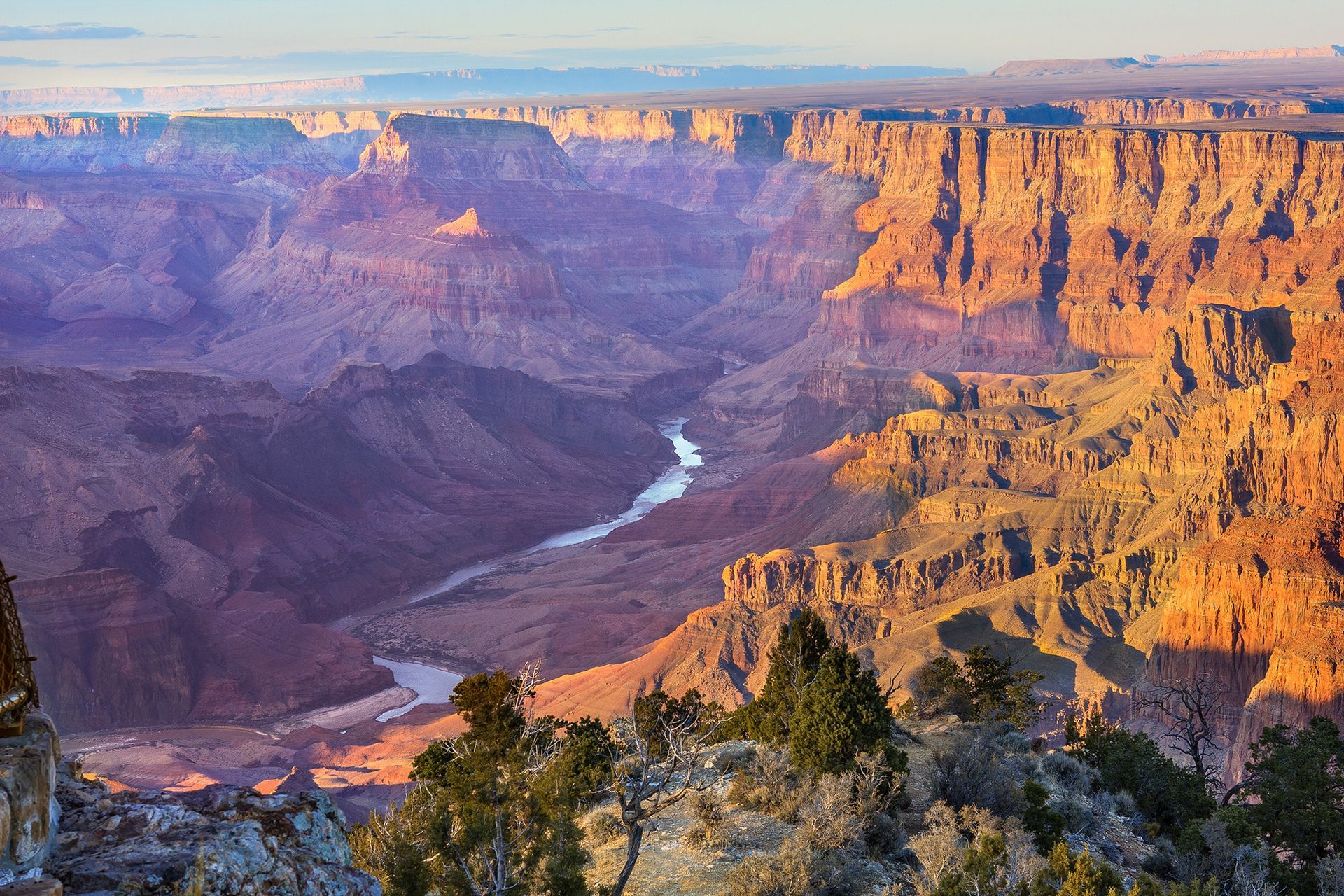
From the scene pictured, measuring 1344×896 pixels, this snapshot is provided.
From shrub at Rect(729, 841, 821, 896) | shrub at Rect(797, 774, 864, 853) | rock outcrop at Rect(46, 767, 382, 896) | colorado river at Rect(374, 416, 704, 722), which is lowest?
colorado river at Rect(374, 416, 704, 722)

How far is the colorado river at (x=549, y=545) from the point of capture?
290 ft

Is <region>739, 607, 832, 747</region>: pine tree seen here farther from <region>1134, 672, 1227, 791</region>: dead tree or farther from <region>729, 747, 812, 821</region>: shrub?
<region>1134, 672, 1227, 791</region>: dead tree

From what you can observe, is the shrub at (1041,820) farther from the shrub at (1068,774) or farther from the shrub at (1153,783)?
the shrub at (1153,783)

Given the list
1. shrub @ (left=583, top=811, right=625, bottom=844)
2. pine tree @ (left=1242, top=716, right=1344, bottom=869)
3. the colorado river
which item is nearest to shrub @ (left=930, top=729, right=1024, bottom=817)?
shrub @ (left=583, top=811, right=625, bottom=844)

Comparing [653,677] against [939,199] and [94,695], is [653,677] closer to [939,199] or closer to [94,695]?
[94,695]

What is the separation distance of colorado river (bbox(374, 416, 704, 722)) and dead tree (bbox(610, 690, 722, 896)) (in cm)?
4638

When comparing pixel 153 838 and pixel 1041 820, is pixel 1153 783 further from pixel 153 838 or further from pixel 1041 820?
pixel 153 838

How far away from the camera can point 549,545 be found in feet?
414

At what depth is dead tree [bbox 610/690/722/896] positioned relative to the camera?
79.2 feet

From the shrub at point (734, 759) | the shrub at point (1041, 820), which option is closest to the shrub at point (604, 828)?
the shrub at point (734, 759)

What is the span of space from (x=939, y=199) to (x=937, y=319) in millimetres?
19930

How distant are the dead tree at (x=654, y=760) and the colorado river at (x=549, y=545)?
46.4m

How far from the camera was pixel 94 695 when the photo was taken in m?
86.6

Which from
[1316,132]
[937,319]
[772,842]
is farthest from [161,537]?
[1316,132]
